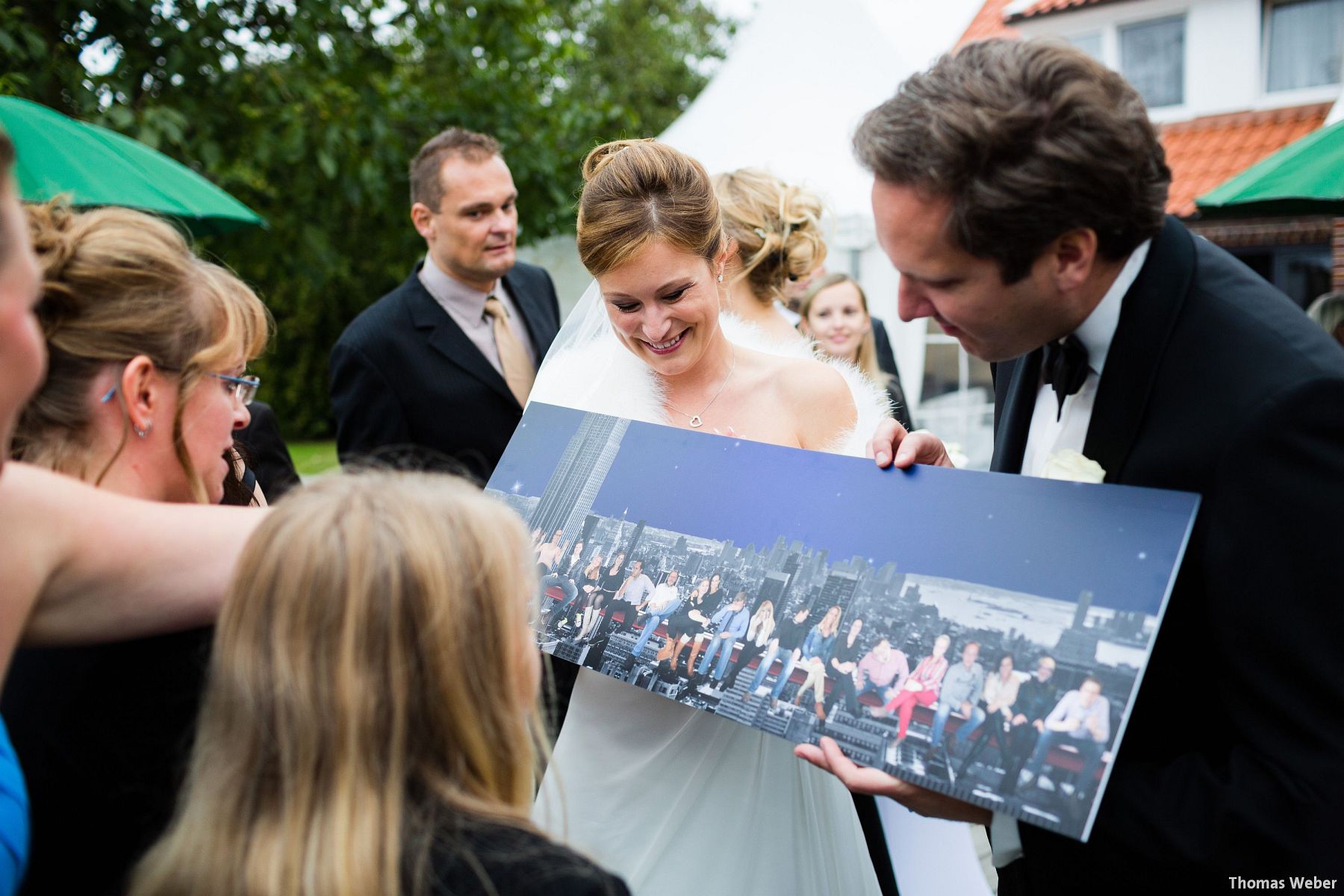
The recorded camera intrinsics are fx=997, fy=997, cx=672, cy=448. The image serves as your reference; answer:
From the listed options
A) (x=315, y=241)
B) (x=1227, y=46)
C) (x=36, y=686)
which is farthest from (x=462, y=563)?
(x=1227, y=46)

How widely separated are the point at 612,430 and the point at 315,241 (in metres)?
6.85

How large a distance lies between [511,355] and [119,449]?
10.7 ft

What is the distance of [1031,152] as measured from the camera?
1.60 metres

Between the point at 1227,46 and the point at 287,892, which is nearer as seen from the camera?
the point at 287,892

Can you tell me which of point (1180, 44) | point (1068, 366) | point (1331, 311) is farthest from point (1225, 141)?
point (1068, 366)

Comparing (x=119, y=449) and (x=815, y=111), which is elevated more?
(x=815, y=111)

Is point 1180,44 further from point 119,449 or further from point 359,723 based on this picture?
point 359,723

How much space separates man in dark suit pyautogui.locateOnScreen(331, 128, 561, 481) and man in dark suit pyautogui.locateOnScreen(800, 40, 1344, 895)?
3032 millimetres

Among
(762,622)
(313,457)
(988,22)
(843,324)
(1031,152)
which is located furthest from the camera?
(988,22)

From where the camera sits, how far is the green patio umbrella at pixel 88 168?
14.5 ft

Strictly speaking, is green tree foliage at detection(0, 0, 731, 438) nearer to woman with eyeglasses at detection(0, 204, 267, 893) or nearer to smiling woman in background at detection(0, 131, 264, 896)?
woman with eyeglasses at detection(0, 204, 267, 893)

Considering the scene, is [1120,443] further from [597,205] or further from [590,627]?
[597,205]

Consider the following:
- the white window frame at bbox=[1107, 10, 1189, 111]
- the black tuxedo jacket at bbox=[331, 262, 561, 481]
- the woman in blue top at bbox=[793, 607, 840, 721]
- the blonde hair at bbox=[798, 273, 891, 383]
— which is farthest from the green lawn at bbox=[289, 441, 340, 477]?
the white window frame at bbox=[1107, 10, 1189, 111]

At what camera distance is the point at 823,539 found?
1.99 metres
